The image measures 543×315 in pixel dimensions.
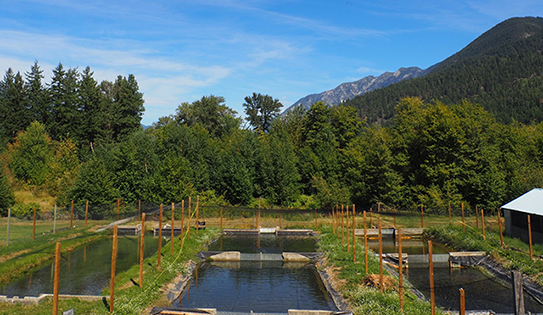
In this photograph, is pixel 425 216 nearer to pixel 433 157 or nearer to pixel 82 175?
pixel 433 157

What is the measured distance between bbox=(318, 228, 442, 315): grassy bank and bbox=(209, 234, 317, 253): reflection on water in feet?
14.8

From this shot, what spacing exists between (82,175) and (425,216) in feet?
100

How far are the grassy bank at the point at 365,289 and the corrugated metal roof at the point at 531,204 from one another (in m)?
9.53

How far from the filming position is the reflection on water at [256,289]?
15.3m

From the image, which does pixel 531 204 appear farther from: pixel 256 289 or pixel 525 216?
pixel 256 289

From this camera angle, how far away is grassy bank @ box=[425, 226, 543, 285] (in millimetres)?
18017

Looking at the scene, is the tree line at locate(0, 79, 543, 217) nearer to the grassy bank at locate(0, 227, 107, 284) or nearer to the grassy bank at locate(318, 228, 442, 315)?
the grassy bank at locate(0, 227, 107, 284)

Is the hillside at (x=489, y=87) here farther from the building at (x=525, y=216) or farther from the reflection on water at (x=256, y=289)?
the reflection on water at (x=256, y=289)

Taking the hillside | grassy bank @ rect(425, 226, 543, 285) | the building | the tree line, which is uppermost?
the hillside

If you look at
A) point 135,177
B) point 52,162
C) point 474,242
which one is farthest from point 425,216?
point 52,162

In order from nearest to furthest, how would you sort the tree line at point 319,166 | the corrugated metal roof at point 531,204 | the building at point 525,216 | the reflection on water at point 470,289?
the reflection on water at point 470,289
the building at point 525,216
the corrugated metal roof at point 531,204
the tree line at point 319,166

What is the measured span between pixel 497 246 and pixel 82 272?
20.7 m

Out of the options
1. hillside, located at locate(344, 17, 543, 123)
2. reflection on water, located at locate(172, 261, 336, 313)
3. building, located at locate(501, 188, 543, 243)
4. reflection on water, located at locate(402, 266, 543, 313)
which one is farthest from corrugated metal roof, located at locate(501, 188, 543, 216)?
hillside, located at locate(344, 17, 543, 123)

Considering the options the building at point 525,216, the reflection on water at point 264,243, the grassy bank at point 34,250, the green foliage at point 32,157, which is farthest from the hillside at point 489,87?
the grassy bank at point 34,250
